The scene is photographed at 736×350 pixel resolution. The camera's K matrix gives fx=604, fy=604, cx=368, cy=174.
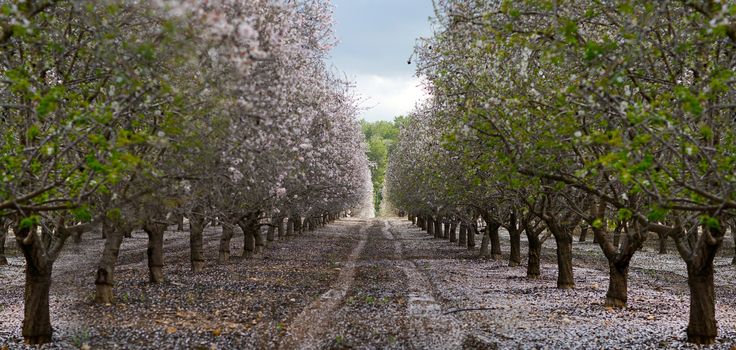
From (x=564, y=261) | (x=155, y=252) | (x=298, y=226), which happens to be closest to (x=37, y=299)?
(x=155, y=252)

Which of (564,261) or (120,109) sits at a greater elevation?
(120,109)

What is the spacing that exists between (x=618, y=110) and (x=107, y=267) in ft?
54.9

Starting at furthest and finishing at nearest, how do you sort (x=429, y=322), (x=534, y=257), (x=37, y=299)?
(x=534, y=257) < (x=429, y=322) < (x=37, y=299)

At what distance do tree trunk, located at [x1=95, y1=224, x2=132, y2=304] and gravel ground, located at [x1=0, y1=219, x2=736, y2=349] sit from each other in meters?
0.46

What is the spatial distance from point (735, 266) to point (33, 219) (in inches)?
1620

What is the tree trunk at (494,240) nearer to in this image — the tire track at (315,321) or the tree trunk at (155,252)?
the tire track at (315,321)

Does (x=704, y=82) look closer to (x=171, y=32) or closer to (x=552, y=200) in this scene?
(x=171, y=32)

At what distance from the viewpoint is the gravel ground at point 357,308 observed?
625 inches

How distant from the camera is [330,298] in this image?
2356 cm

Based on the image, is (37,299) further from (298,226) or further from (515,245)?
(298,226)

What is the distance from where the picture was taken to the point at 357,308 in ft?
69.6

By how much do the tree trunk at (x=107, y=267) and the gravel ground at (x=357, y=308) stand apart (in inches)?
18.1

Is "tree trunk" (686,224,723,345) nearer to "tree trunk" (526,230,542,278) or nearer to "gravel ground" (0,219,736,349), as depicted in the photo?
"gravel ground" (0,219,736,349)

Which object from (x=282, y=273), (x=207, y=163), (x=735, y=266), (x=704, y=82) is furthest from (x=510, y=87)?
(x=735, y=266)
